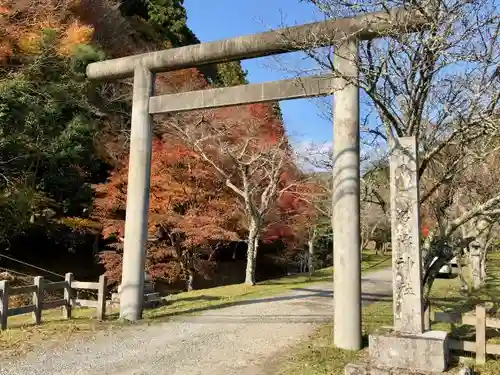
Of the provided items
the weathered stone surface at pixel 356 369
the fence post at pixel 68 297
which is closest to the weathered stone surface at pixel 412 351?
the weathered stone surface at pixel 356 369

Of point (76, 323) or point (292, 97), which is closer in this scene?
point (292, 97)

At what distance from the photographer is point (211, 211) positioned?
1708 cm

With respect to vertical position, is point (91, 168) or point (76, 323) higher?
point (91, 168)

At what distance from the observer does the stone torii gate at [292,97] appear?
6695mm

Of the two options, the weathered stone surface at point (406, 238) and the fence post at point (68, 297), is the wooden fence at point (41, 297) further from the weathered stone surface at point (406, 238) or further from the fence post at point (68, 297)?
the weathered stone surface at point (406, 238)

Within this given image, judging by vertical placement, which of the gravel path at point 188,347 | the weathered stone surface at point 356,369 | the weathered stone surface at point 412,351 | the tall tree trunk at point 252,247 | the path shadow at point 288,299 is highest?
the tall tree trunk at point 252,247

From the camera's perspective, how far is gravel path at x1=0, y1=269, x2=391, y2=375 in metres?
5.77

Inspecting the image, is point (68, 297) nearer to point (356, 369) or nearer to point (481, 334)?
point (356, 369)

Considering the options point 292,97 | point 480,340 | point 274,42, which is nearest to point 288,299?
point 292,97

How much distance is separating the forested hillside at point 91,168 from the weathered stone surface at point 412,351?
10.8 m

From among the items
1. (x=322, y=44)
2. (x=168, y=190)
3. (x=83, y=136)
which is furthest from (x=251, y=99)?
(x=83, y=136)

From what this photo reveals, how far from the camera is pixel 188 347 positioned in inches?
269

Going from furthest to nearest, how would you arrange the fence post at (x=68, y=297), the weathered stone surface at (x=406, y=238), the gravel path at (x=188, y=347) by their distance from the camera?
the fence post at (x=68, y=297), the gravel path at (x=188, y=347), the weathered stone surface at (x=406, y=238)

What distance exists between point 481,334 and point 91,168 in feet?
56.2
